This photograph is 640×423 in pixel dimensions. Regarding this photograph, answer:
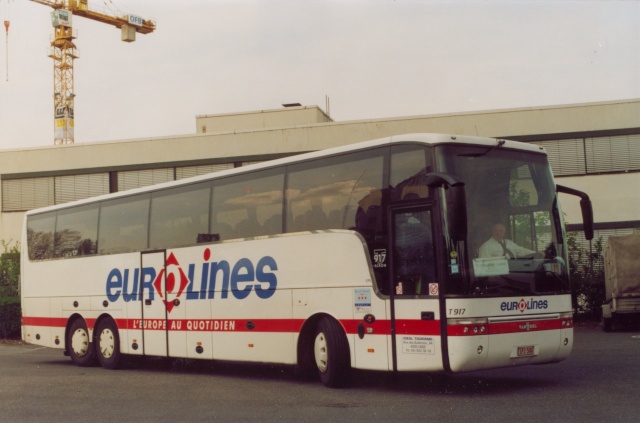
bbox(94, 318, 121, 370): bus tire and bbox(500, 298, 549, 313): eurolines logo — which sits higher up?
bbox(500, 298, 549, 313): eurolines logo

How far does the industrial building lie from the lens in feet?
118

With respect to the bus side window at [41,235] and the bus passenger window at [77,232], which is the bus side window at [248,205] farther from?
the bus side window at [41,235]

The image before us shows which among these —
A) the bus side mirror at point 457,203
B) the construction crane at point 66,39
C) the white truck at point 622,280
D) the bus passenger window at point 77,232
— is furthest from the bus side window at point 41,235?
the construction crane at point 66,39

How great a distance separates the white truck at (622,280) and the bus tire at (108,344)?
14.1m

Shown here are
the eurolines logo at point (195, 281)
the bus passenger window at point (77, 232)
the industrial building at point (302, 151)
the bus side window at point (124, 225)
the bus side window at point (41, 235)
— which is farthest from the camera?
the industrial building at point (302, 151)

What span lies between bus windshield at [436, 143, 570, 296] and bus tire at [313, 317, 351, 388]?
212 cm

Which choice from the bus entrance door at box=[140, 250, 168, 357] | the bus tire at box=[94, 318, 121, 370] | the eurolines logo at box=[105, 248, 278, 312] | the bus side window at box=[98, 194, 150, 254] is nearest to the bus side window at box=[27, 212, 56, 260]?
the bus side window at box=[98, 194, 150, 254]

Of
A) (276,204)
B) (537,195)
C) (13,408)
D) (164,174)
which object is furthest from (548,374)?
(164,174)

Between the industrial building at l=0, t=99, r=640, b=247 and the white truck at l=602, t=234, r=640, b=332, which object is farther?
the industrial building at l=0, t=99, r=640, b=247

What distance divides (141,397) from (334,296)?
9.99ft

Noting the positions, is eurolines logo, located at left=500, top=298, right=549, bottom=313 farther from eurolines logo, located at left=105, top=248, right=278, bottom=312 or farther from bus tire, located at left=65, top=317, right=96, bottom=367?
bus tire, located at left=65, top=317, right=96, bottom=367

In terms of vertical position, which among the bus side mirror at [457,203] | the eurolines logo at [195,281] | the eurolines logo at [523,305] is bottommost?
the eurolines logo at [523,305]

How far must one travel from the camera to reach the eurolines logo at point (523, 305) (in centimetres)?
1173

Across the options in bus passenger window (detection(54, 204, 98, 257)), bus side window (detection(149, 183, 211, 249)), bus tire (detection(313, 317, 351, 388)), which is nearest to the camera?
bus tire (detection(313, 317, 351, 388))
